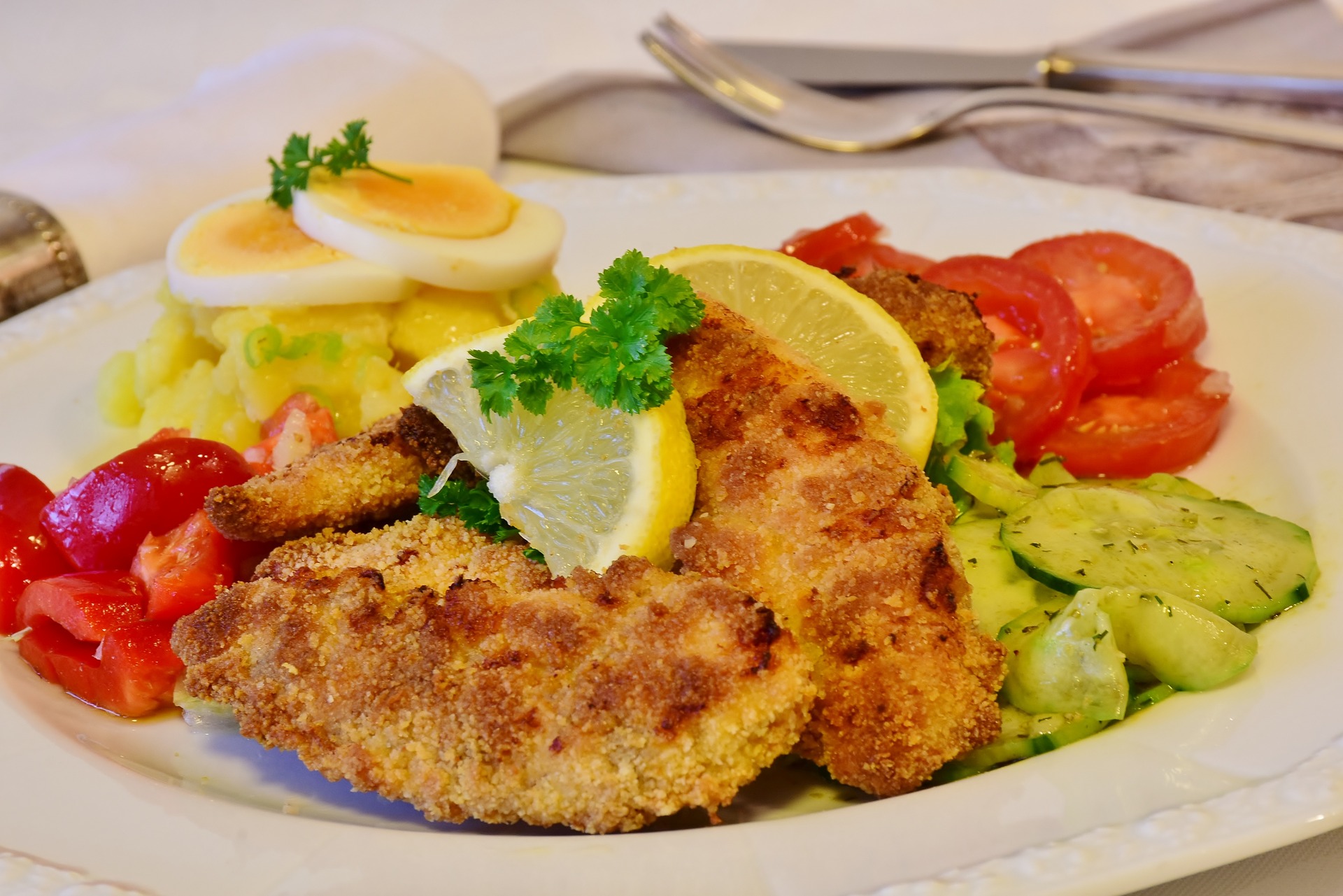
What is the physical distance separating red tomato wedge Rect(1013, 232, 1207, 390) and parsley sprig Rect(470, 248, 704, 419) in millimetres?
1728

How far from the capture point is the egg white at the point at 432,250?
13.4 ft

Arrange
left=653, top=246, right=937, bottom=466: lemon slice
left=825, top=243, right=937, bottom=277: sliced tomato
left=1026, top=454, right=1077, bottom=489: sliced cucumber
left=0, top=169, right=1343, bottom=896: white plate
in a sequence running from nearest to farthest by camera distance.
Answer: left=0, top=169, right=1343, bottom=896: white plate < left=653, top=246, right=937, bottom=466: lemon slice < left=1026, top=454, right=1077, bottom=489: sliced cucumber < left=825, top=243, right=937, bottom=277: sliced tomato

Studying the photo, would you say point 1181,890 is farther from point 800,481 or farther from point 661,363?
point 661,363

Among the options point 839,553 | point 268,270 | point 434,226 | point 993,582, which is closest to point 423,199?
point 434,226

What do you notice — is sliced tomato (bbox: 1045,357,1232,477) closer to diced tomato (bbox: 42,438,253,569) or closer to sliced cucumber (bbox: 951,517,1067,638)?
sliced cucumber (bbox: 951,517,1067,638)

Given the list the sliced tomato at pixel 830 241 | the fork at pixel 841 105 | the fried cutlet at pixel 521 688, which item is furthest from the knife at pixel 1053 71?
the fried cutlet at pixel 521 688

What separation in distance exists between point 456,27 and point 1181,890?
25.6ft

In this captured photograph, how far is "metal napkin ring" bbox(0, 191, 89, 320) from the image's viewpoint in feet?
16.4

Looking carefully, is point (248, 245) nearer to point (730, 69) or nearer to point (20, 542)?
point (20, 542)

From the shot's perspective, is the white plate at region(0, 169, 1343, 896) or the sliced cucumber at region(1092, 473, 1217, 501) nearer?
the white plate at region(0, 169, 1343, 896)

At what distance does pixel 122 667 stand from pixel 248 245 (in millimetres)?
1787

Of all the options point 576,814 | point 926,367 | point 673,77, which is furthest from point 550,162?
point 576,814

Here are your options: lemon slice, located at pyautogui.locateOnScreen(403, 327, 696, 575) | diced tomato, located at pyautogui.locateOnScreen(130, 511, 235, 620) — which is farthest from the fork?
diced tomato, located at pyautogui.locateOnScreen(130, 511, 235, 620)

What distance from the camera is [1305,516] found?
10.6 feet
